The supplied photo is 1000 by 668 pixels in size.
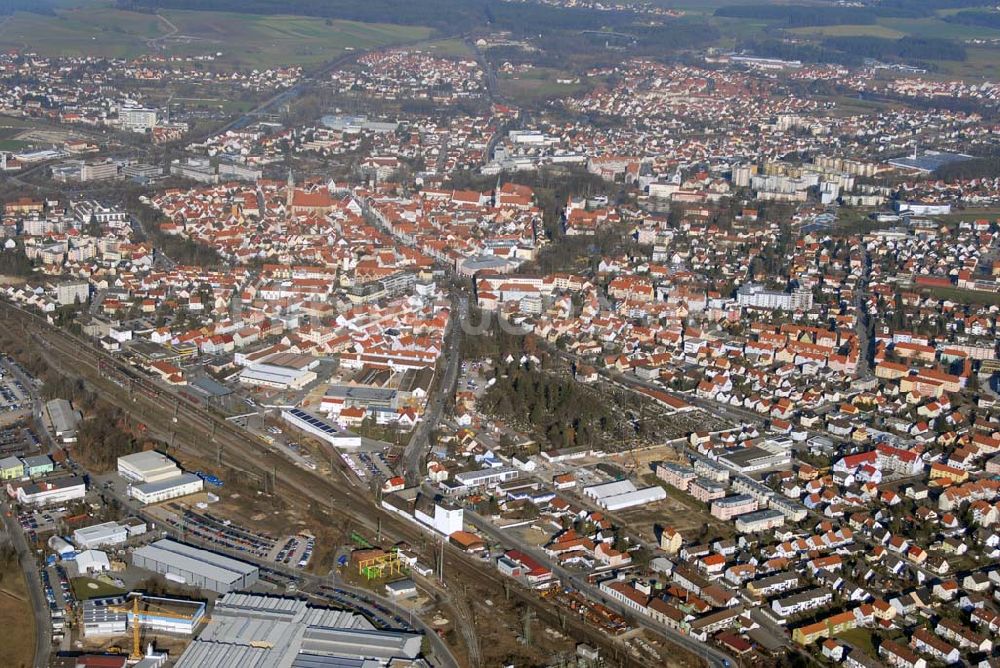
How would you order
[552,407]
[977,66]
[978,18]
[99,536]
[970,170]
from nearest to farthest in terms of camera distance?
[99,536] < [552,407] < [970,170] < [977,66] < [978,18]

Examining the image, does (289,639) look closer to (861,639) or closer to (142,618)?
(142,618)

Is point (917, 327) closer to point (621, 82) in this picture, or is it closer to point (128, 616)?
point (128, 616)

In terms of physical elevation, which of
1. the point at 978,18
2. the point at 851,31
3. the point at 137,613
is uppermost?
the point at 978,18

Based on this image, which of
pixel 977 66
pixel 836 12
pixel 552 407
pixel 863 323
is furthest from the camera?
pixel 836 12

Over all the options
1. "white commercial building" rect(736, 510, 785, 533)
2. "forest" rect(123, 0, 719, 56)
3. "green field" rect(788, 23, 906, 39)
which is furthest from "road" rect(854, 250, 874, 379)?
"green field" rect(788, 23, 906, 39)

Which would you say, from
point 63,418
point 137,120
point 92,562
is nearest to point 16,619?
point 92,562

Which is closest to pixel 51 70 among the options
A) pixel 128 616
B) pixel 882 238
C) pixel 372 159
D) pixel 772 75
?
pixel 372 159

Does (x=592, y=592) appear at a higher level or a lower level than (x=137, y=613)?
lower
